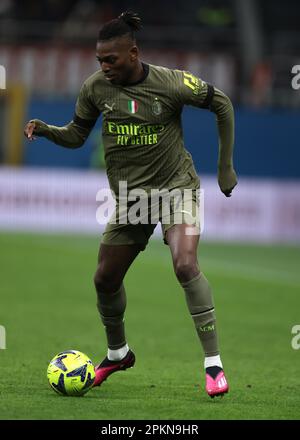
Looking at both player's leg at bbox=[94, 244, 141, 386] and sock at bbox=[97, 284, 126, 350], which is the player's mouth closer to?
player's leg at bbox=[94, 244, 141, 386]

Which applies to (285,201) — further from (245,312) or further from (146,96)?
(146,96)

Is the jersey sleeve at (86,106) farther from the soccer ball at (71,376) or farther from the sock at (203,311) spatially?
the soccer ball at (71,376)

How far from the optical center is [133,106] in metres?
7.36

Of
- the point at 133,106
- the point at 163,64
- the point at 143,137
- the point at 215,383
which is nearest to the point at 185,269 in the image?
the point at 215,383

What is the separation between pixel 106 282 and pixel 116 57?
1624mm

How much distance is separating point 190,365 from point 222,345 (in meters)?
1.48

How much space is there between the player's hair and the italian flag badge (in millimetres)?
441

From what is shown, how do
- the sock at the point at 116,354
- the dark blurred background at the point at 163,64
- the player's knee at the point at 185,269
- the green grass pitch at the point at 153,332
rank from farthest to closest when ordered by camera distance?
the dark blurred background at the point at 163,64, the sock at the point at 116,354, the player's knee at the point at 185,269, the green grass pitch at the point at 153,332

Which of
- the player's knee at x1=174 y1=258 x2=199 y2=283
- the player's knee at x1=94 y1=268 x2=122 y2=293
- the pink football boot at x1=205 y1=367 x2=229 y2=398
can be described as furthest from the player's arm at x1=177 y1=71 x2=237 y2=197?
the pink football boot at x1=205 y1=367 x2=229 y2=398

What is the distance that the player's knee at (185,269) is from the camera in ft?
23.1

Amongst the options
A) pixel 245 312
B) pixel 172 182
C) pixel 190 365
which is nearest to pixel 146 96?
pixel 172 182

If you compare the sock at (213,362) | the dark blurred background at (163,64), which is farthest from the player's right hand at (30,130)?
the dark blurred background at (163,64)

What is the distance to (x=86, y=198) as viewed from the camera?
23.6 meters

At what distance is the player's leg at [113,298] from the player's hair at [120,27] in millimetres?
1497
